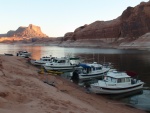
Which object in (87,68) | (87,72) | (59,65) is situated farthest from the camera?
(59,65)

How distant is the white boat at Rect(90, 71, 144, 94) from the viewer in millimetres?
29128

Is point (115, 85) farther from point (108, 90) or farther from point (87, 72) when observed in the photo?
point (87, 72)

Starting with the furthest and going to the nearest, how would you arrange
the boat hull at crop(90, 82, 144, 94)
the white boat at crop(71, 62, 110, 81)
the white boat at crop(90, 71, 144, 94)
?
the white boat at crop(71, 62, 110, 81), the white boat at crop(90, 71, 144, 94), the boat hull at crop(90, 82, 144, 94)

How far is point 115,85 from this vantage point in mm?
29781

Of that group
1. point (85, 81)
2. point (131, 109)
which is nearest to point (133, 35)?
point (85, 81)

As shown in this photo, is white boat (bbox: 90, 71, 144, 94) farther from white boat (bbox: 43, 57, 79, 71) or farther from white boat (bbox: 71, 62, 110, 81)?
white boat (bbox: 43, 57, 79, 71)

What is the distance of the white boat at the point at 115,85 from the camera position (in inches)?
1147

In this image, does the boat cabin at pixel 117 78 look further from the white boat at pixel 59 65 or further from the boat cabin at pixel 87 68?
the white boat at pixel 59 65

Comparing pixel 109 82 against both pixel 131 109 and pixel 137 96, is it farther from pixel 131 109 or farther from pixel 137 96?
pixel 131 109

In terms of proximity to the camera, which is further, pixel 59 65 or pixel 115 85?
pixel 59 65

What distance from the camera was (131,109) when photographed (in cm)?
2300

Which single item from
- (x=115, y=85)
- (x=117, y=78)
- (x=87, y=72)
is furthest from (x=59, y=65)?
(x=115, y=85)

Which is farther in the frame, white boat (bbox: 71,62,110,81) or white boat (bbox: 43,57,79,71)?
white boat (bbox: 43,57,79,71)

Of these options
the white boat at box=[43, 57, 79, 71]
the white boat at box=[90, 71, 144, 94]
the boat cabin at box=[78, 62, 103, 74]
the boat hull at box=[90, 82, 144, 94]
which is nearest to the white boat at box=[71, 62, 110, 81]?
the boat cabin at box=[78, 62, 103, 74]
